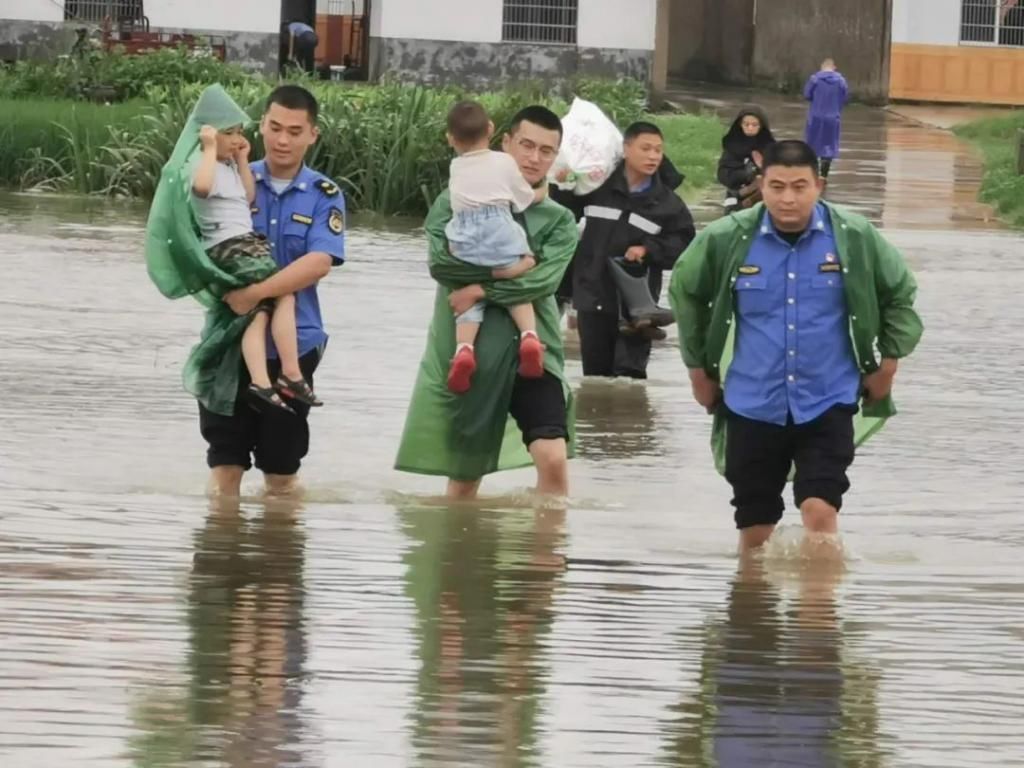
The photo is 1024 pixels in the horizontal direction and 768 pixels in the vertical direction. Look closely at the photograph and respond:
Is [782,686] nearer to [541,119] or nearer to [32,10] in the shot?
[541,119]

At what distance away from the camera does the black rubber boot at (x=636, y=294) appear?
1332 centimetres

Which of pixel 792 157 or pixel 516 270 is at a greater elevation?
pixel 792 157

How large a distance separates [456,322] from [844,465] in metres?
1.81

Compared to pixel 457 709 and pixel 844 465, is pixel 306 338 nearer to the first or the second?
pixel 844 465

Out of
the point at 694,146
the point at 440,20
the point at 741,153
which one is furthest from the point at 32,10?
the point at 741,153

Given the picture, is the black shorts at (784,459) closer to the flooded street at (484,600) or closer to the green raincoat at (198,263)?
the flooded street at (484,600)

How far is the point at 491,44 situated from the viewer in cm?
3906

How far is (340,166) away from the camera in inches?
918

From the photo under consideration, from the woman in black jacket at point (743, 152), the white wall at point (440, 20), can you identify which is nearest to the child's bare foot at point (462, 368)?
the woman in black jacket at point (743, 152)

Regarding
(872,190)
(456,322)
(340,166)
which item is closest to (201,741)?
(456,322)

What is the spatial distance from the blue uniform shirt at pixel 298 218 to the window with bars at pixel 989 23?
115 ft

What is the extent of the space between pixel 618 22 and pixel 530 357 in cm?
3013

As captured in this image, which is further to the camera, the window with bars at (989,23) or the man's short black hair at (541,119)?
the window with bars at (989,23)

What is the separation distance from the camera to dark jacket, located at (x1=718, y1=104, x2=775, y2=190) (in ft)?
66.4
